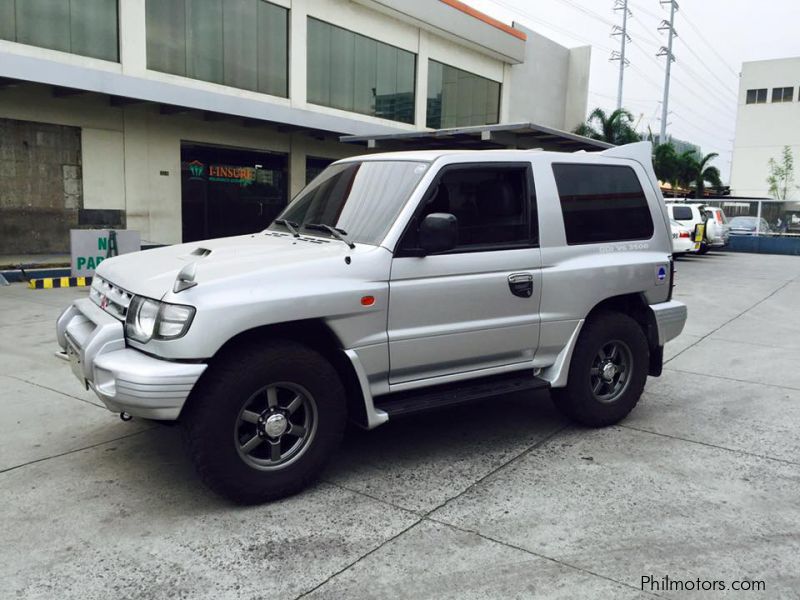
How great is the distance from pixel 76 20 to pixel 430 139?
8336 millimetres

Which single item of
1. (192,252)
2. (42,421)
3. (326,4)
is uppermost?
(326,4)

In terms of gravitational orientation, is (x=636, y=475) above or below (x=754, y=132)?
below

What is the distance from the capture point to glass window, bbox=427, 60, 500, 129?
25766mm

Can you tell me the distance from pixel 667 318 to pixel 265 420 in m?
3.33

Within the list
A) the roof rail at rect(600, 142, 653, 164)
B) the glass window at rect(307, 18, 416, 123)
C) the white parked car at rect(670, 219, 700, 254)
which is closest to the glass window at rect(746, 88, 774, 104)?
the white parked car at rect(670, 219, 700, 254)

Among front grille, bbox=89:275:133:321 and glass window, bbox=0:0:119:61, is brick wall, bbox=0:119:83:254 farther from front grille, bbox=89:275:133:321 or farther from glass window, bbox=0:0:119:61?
front grille, bbox=89:275:133:321

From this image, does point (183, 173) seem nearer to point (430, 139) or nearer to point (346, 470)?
point (430, 139)

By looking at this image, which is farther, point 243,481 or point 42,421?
point 42,421

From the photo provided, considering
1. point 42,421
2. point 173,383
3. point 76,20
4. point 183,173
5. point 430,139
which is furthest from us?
point 183,173

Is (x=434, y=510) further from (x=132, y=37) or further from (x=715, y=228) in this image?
(x=715, y=228)

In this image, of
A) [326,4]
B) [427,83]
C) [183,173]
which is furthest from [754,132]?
[183,173]

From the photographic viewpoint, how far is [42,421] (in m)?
5.16

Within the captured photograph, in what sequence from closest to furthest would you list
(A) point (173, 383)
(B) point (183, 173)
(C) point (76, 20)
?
(A) point (173, 383) < (C) point (76, 20) < (B) point (183, 173)

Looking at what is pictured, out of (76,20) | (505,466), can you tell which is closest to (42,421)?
(505,466)
